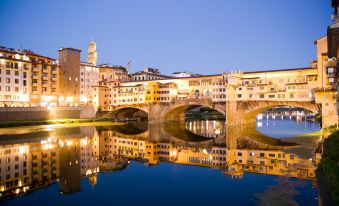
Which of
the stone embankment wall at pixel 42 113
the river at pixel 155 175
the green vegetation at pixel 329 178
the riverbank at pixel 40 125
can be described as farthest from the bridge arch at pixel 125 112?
the green vegetation at pixel 329 178

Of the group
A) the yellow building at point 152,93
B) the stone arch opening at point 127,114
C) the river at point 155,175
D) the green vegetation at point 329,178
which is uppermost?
the yellow building at point 152,93

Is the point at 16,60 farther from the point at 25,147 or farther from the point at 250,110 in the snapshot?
the point at 250,110

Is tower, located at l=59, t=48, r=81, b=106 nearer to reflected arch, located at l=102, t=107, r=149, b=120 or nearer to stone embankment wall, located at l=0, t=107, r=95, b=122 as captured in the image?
stone embankment wall, located at l=0, t=107, r=95, b=122

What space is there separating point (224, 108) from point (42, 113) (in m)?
45.2

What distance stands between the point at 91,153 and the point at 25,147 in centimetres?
921

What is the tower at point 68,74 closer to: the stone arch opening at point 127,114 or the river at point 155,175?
the stone arch opening at point 127,114

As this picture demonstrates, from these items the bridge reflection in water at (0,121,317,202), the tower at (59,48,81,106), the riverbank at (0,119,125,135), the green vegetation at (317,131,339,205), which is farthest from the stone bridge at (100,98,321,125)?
the green vegetation at (317,131,339,205)

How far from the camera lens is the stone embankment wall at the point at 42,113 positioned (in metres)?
63.2

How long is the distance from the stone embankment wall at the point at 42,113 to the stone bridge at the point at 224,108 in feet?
32.2

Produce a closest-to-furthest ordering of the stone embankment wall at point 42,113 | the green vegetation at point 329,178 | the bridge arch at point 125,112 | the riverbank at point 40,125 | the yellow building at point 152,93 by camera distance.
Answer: the green vegetation at point 329,178
the riverbank at point 40,125
the stone embankment wall at point 42,113
the yellow building at point 152,93
the bridge arch at point 125,112

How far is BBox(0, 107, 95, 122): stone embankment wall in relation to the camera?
6322 centimetres

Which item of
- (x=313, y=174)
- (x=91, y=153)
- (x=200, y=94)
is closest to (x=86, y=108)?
(x=200, y=94)

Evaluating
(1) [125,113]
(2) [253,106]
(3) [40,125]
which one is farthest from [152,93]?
(3) [40,125]

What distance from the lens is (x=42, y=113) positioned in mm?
71312
